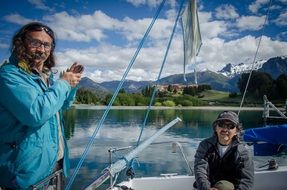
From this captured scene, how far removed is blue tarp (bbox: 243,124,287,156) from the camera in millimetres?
6216

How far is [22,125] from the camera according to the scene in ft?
7.26

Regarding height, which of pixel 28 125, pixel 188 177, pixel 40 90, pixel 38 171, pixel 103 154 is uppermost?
pixel 40 90

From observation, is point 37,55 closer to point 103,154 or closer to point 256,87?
point 103,154

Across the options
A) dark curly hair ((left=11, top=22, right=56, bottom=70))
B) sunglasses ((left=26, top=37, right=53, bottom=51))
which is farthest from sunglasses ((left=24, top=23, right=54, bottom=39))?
sunglasses ((left=26, top=37, right=53, bottom=51))

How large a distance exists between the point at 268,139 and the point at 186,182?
1.98 m

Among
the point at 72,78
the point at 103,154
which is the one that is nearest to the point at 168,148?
the point at 103,154

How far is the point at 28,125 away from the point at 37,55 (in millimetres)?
599

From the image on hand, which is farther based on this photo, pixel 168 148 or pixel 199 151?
pixel 168 148

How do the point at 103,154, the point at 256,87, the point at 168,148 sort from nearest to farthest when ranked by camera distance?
the point at 103,154
the point at 168,148
the point at 256,87

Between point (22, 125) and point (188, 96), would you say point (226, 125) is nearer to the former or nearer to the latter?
point (22, 125)

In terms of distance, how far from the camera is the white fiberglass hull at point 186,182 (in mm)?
5784

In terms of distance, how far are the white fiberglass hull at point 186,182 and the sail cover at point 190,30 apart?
7.43ft

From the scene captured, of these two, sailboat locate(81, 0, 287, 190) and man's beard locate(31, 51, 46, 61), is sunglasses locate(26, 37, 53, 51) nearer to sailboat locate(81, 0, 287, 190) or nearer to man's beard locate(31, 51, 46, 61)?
man's beard locate(31, 51, 46, 61)

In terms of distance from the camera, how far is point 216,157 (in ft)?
15.0
